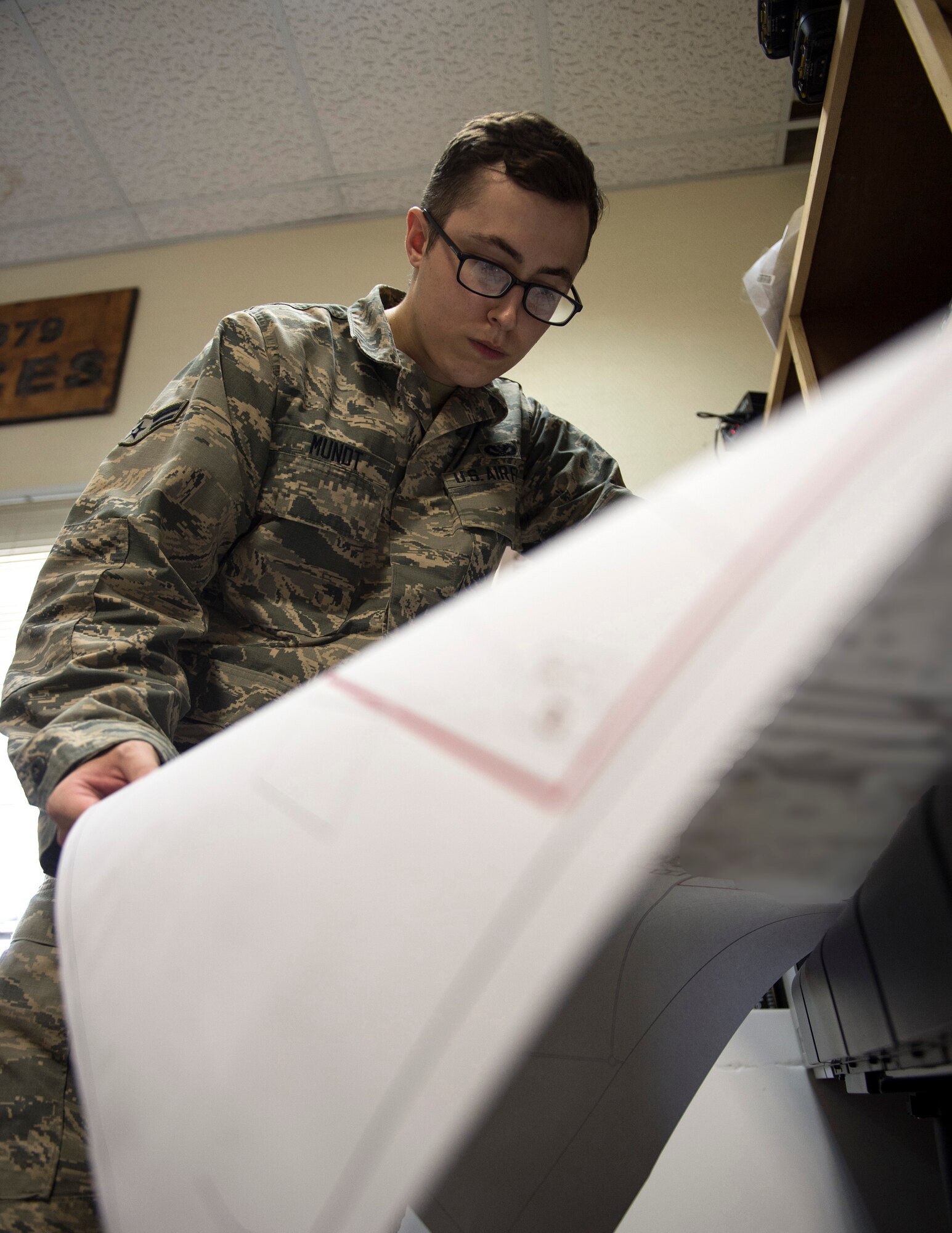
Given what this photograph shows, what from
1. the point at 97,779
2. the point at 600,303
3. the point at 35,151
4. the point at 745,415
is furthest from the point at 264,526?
the point at 35,151

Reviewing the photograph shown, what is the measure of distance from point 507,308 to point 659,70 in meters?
1.27

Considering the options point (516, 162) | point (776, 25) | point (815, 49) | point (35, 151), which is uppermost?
point (35, 151)

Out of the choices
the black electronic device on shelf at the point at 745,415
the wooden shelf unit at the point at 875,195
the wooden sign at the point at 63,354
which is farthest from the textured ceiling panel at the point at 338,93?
the wooden shelf unit at the point at 875,195

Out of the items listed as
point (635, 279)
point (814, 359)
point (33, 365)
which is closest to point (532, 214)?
point (814, 359)

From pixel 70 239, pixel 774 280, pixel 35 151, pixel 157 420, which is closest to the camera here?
pixel 157 420

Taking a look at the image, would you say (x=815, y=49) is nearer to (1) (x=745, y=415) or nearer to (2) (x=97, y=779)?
(1) (x=745, y=415)

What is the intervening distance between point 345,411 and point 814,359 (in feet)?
2.05

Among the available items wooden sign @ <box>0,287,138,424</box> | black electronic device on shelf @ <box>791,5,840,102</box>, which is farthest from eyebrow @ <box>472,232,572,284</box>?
wooden sign @ <box>0,287,138,424</box>

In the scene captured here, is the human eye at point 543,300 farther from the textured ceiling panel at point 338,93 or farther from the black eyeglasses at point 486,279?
the textured ceiling panel at point 338,93

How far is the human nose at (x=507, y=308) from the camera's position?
0.80 metres

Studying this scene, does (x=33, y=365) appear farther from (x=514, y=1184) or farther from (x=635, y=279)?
(x=514, y=1184)

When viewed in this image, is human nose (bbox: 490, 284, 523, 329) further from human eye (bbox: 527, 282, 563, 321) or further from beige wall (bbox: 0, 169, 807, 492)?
beige wall (bbox: 0, 169, 807, 492)

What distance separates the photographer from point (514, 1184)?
0.38 m

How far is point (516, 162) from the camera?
80 cm
